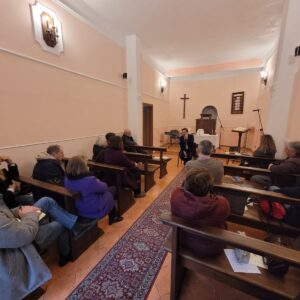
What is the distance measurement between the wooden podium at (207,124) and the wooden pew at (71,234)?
19.7ft

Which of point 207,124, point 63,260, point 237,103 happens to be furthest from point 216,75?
point 63,260

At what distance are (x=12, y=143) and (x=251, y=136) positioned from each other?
276 inches

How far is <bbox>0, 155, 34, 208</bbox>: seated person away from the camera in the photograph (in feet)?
5.44

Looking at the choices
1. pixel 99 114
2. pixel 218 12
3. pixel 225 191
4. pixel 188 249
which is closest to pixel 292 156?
pixel 225 191

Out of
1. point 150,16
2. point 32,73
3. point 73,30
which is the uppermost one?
point 150,16

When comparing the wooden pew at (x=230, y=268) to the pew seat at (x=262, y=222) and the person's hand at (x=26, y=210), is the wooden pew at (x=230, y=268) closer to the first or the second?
the pew seat at (x=262, y=222)

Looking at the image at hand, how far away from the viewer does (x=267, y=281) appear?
1.02m

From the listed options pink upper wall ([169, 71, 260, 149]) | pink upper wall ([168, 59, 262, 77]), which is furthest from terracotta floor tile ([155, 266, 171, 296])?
pink upper wall ([168, 59, 262, 77])

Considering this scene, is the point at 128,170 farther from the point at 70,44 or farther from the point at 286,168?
the point at 70,44

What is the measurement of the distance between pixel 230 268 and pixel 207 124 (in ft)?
21.0

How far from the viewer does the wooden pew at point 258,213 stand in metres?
1.47

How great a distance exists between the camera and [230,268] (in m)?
1.11

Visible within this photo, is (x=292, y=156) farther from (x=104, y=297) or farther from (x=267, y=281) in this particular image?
(x=104, y=297)

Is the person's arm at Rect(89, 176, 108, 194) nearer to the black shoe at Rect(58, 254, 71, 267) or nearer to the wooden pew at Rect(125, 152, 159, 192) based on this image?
the black shoe at Rect(58, 254, 71, 267)
